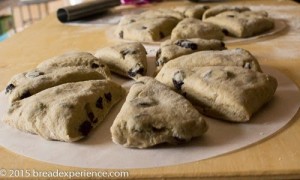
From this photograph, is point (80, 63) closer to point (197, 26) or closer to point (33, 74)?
point (33, 74)

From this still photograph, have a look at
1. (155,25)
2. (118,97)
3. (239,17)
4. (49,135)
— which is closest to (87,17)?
(155,25)

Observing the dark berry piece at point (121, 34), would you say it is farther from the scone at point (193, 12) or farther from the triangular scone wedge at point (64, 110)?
the triangular scone wedge at point (64, 110)

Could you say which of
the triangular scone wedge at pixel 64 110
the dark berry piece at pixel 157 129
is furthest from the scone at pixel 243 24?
the dark berry piece at pixel 157 129

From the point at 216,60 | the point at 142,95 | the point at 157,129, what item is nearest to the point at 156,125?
the point at 157,129

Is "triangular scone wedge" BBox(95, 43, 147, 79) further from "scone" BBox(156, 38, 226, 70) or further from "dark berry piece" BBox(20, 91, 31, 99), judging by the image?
"dark berry piece" BBox(20, 91, 31, 99)

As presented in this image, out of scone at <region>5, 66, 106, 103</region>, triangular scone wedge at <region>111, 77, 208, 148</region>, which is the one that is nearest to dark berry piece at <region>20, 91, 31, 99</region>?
scone at <region>5, 66, 106, 103</region>

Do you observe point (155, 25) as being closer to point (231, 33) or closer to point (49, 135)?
point (231, 33)
